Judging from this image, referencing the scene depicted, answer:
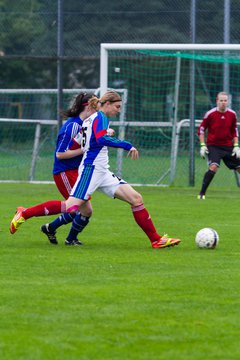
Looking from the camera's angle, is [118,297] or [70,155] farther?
[70,155]

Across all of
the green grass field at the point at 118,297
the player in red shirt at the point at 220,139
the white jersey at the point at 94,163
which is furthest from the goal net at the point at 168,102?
the white jersey at the point at 94,163

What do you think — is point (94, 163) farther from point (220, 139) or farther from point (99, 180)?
point (220, 139)

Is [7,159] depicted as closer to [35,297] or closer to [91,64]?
[91,64]

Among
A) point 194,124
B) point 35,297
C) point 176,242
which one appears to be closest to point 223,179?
point 194,124

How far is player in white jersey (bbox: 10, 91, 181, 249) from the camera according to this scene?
10.4 meters

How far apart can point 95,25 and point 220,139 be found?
5.97 meters

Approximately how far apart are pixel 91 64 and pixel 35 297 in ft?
61.3

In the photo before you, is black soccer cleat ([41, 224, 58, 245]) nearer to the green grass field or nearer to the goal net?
the green grass field

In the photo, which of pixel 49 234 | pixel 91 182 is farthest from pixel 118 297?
pixel 49 234

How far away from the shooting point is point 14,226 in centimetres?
1070

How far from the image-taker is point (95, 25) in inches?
899

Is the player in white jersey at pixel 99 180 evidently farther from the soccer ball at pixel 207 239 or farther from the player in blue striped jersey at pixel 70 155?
the player in blue striped jersey at pixel 70 155

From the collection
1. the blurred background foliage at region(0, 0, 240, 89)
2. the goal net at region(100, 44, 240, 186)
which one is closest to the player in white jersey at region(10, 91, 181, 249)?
the goal net at region(100, 44, 240, 186)

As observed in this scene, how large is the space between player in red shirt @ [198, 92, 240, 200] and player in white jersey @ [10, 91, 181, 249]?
745 cm
